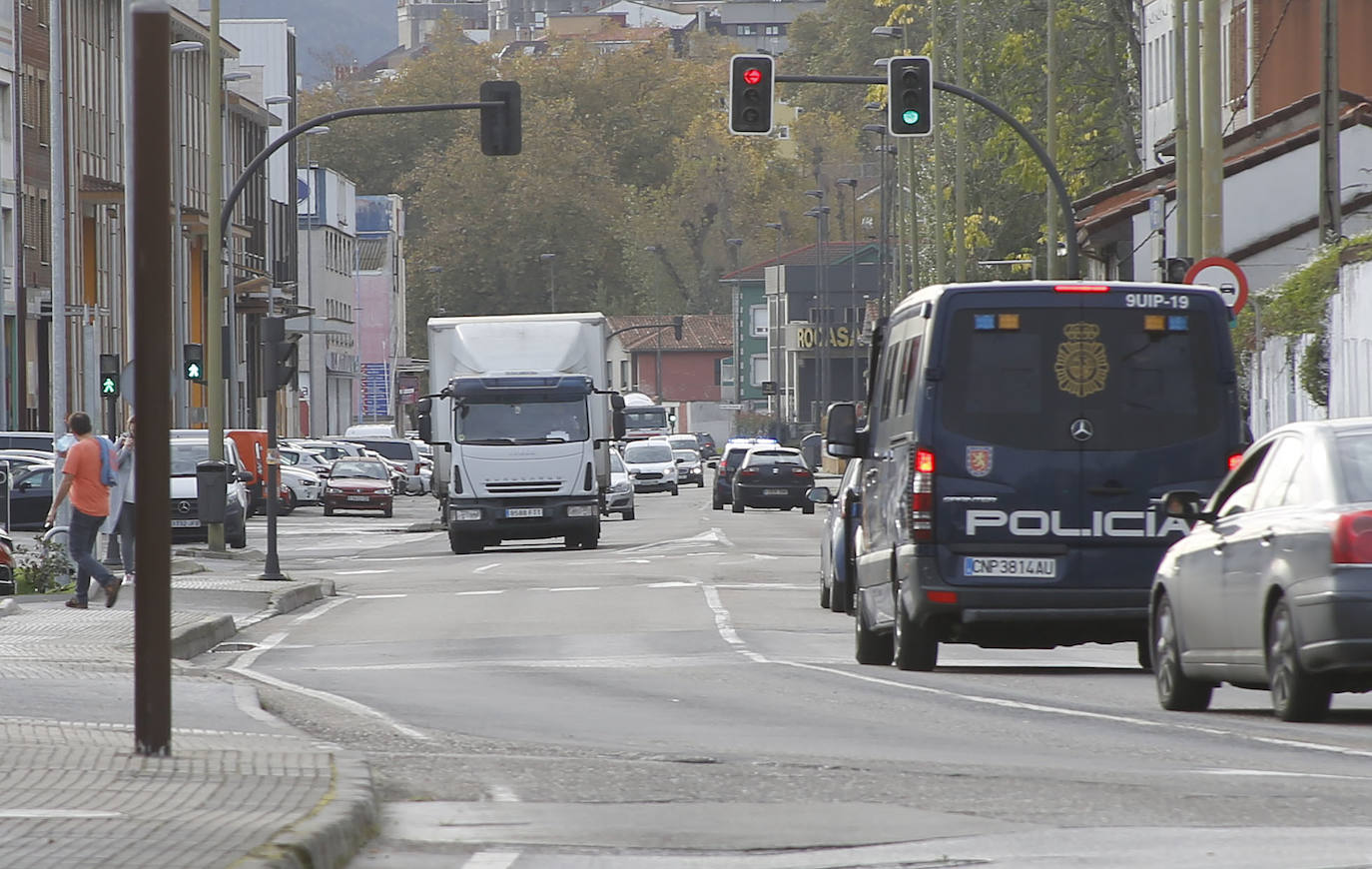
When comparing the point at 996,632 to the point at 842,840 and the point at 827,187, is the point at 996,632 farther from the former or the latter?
the point at 827,187

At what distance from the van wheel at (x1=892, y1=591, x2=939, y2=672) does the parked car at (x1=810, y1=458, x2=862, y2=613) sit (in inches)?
261

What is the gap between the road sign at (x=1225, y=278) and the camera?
26.0 m

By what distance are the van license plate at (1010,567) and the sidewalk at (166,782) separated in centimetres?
428

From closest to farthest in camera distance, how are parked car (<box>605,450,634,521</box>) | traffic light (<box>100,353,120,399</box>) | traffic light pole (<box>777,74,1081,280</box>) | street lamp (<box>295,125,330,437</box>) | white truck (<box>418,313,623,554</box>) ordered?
traffic light pole (<box>777,74,1081,280</box>) < white truck (<box>418,313,623,554</box>) < traffic light (<box>100,353,120,399</box>) < parked car (<box>605,450,634,521</box>) < street lamp (<box>295,125,330,437</box>)

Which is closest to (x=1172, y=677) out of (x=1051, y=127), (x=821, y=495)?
(x=821, y=495)

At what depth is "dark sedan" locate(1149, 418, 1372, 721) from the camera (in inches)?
490

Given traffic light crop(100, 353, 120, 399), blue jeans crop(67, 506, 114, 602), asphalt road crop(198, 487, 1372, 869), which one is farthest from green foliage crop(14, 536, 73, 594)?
traffic light crop(100, 353, 120, 399)

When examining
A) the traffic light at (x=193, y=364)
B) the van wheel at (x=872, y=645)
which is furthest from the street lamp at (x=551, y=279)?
the van wheel at (x=872, y=645)

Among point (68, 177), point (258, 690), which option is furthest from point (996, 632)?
point (68, 177)

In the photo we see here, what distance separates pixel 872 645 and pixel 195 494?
2632 centimetres

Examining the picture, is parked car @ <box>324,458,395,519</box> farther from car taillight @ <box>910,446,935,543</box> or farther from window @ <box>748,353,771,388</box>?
window @ <box>748,353,771,388</box>

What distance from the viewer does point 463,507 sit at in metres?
41.5

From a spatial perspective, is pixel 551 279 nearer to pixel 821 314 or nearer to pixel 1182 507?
pixel 821 314

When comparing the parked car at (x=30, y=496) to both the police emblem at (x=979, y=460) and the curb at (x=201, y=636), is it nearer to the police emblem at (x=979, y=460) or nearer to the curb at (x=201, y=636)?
the curb at (x=201, y=636)
